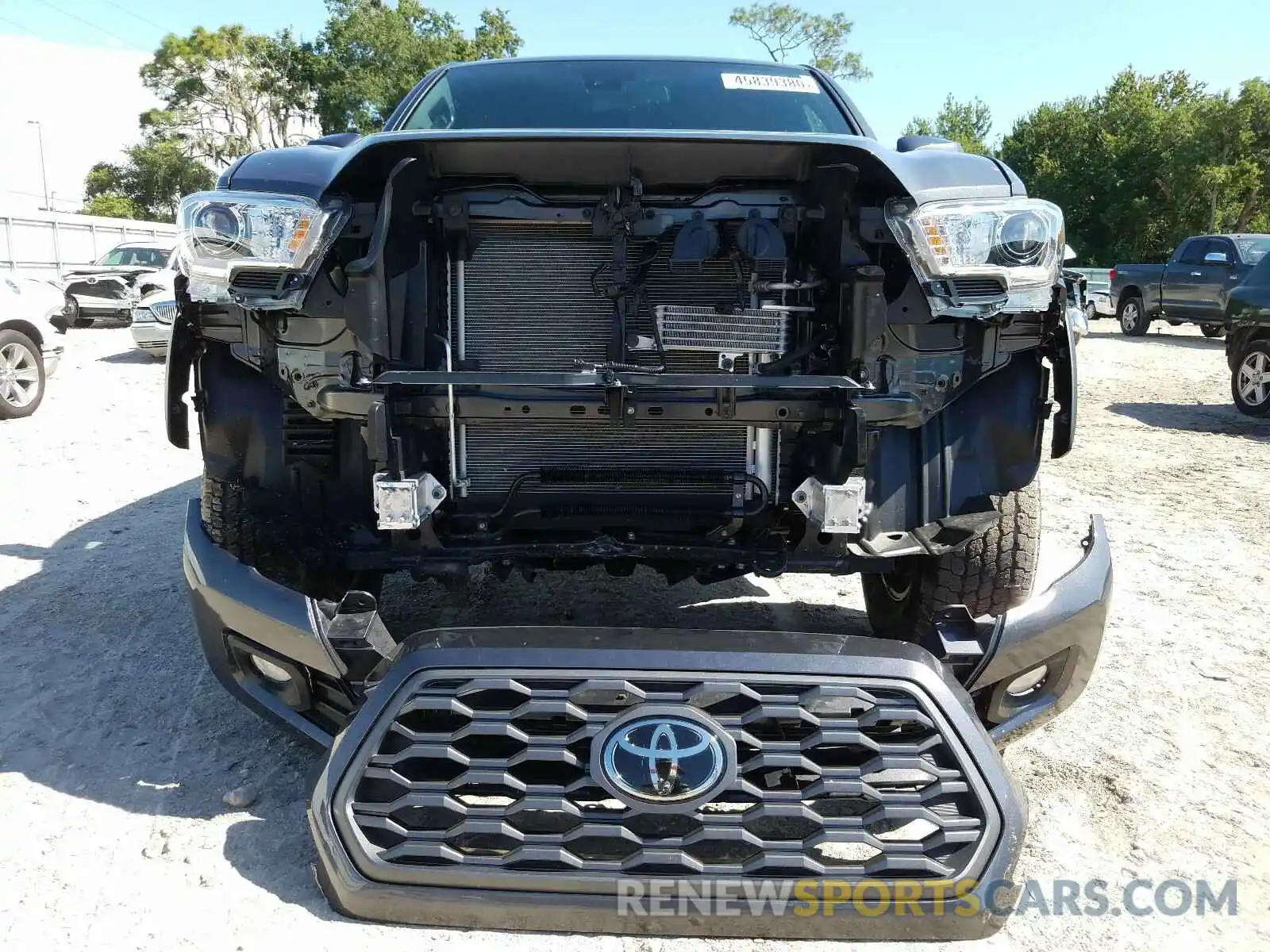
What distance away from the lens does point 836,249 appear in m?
2.17

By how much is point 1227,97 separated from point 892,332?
34.6m

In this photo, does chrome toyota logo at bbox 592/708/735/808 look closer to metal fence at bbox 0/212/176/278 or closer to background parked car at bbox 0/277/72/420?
background parked car at bbox 0/277/72/420

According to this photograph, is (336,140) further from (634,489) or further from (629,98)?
(634,489)

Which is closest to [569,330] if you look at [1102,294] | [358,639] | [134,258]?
[358,639]

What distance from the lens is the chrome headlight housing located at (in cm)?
200

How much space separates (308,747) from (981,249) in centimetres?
197

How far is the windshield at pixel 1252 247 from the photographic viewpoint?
14094 millimetres

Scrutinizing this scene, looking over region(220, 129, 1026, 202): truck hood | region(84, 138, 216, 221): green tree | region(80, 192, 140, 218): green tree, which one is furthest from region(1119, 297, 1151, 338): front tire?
region(80, 192, 140, 218): green tree

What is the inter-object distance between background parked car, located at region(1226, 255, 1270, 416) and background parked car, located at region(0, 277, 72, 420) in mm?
11019

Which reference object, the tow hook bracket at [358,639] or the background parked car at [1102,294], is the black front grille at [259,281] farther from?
the background parked car at [1102,294]

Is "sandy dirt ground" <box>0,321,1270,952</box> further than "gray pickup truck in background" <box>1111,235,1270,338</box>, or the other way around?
"gray pickup truck in background" <box>1111,235,1270,338</box>

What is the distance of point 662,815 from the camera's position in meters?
1.83

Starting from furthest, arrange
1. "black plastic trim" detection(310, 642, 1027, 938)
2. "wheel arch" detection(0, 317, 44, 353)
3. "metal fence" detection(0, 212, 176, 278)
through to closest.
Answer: "metal fence" detection(0, 212, 176, 278)
"wheel arch" detection(0, 317, 44, 353)
"black plastic trim" detection(310, 642, 1027, 938)

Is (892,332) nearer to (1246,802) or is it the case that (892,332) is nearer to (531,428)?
(531,428)
